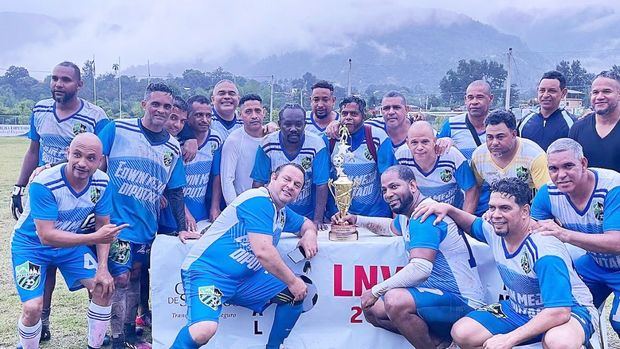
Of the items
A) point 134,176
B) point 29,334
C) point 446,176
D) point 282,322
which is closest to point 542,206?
point 446,176

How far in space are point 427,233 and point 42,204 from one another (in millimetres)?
2927

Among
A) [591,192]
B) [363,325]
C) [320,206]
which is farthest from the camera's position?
[320,206]

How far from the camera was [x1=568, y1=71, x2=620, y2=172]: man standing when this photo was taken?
210 inches

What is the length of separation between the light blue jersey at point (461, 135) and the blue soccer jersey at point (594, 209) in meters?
1.22

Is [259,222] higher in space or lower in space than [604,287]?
higher

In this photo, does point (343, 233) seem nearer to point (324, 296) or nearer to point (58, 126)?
point (324, 296)

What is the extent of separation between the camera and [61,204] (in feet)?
15.6

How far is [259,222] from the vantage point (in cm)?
451

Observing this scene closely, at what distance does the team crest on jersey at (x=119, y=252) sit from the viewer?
17.0ft

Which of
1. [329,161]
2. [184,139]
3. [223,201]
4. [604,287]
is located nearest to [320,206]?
[329,161]

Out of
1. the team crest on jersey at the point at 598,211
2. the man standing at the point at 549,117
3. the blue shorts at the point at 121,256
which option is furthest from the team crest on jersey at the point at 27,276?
the man standing at the point at 549,117

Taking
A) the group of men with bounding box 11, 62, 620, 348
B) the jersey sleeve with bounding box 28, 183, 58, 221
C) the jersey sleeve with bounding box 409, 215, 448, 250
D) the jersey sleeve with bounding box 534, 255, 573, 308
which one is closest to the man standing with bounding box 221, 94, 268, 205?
the group of men with bounding box 11, 62, 620, 348

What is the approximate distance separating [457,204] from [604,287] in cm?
139

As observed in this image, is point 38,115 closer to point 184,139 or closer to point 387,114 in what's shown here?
point 184,139
